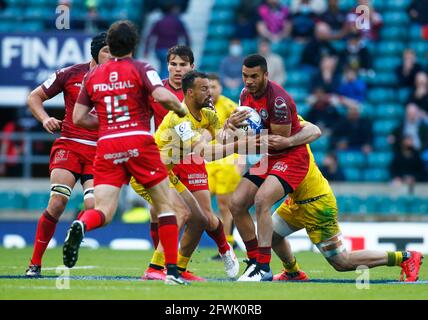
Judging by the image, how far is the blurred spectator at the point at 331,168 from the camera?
18938mm

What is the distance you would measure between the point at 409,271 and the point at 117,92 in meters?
3.67

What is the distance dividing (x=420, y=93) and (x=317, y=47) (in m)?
2.42

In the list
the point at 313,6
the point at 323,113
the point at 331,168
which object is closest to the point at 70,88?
the point at 331,168

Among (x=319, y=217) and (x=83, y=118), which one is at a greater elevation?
(x=83, y=118)

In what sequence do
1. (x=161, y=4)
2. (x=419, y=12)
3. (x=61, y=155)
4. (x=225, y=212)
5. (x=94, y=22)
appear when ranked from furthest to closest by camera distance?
(x=161, y=4), (x=419, y=12), (x=94, y=22), (x=225, y=212), (x=61, y=155)

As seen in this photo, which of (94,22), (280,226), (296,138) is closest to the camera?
(296,138)

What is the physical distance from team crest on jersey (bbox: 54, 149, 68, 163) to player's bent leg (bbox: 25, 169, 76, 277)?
0.13m

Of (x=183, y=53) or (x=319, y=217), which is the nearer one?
(x=319, y=217)

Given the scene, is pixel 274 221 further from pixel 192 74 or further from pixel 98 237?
pixel 98 237

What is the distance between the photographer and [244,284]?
10.1 metres

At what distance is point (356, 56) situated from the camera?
69.1ft

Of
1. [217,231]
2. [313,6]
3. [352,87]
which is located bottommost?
[217,231]

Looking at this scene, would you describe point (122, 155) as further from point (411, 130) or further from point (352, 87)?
point (352, 87)

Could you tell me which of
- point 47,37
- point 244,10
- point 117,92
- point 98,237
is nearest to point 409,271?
point 117,92
